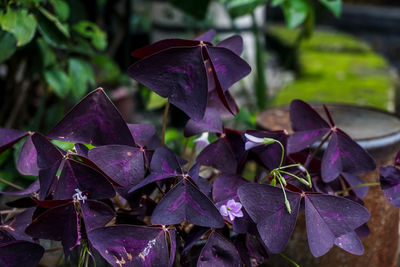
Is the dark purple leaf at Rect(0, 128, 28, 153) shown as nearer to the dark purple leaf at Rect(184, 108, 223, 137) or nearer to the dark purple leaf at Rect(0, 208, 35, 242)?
the dark purple leaf at Rect(0, 208, 35, 242)

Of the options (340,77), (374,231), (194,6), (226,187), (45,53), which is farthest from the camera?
(340,77)

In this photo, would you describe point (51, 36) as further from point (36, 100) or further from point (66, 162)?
point (36, 100)

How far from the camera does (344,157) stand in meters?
0.77

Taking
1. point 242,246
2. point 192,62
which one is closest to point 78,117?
point 192,62

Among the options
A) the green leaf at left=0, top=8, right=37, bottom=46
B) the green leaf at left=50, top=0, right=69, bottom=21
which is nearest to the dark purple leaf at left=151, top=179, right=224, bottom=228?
the green leaf at left=0, top=8, right=37, bottom=46

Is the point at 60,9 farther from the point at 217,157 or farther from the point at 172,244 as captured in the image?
the point at 172,244

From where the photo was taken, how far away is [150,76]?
679mm

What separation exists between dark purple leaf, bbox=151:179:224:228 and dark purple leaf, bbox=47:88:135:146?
11cm

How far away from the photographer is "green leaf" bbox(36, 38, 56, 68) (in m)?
1.34

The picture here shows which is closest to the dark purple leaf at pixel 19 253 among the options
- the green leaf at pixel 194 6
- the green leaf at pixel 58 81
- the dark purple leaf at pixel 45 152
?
the dark purple leaf at pixel 45 152

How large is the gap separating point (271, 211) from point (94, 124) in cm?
27

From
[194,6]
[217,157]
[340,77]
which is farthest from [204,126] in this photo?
[340,77]

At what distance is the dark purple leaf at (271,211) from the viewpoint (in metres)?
0.64

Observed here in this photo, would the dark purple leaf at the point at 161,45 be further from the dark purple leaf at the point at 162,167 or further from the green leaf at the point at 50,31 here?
the green leaf at the point at 50,31
